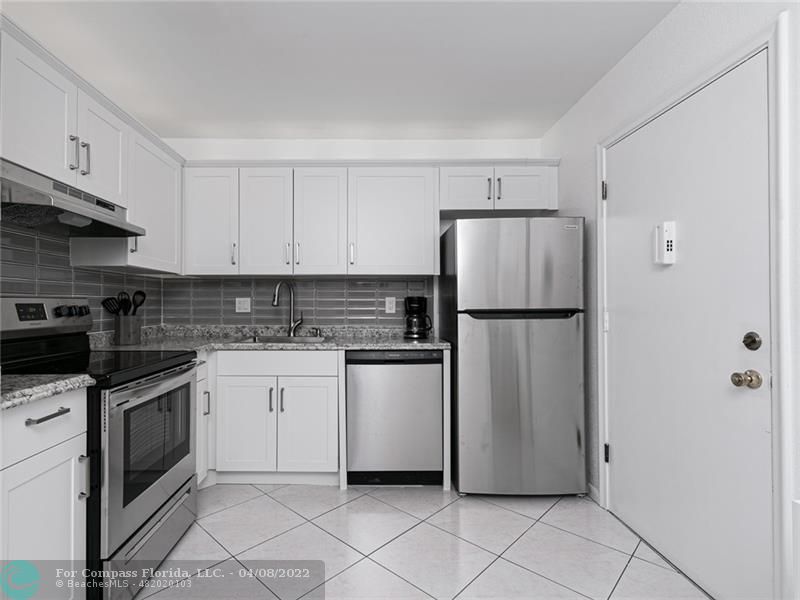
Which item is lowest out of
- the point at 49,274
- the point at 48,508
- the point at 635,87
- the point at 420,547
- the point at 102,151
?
the point at 420,547

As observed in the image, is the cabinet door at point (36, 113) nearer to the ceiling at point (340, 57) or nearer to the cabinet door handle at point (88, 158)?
the cabinet door handle at point (88, 158)

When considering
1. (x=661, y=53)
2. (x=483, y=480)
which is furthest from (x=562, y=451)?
(x=661, y=53)

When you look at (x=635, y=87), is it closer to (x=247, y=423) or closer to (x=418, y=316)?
(x=418, y=316)

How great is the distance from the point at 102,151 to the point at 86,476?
1.54 meters

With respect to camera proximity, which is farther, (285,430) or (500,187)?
(500,187)

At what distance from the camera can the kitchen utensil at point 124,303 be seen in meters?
2.54

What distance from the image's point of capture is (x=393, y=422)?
2463 mm

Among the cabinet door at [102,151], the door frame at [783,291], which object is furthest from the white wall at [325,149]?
the door frame at [783,291]

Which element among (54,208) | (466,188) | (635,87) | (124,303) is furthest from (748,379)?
(124,303)

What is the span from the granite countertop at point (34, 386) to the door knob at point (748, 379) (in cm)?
226

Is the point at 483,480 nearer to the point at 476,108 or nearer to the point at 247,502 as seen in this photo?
the point at 247,502

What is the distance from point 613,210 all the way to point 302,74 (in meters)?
1.90

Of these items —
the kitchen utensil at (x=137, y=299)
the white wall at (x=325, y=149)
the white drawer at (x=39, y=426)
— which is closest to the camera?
the white drawer at (x=39, y=426)

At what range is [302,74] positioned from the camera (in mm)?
2211
